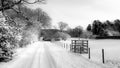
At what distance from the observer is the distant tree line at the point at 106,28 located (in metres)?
55.8

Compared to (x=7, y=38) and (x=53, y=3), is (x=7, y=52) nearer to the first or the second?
(x=7, y=38)

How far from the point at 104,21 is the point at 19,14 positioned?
54792 mm

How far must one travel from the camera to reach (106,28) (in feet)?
192

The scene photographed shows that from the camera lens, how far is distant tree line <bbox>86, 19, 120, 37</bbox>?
55806 millimetres

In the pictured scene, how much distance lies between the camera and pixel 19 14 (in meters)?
17.6

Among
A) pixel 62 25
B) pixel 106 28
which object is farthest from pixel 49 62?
pixel 62 25

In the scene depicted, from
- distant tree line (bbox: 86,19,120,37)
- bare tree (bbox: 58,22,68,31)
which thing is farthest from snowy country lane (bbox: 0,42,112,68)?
bare tree (bbox: 58,22,68,31)

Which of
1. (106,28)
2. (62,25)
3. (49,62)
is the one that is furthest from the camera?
(62,25)

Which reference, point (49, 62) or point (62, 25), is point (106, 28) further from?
point (49, 62)

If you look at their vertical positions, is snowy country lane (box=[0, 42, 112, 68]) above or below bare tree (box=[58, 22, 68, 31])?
below

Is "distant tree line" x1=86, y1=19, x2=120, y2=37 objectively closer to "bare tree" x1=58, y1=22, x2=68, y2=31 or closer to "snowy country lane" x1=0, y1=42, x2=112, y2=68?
"bare tree" x1=58, y1=22, x2=68, y2=31

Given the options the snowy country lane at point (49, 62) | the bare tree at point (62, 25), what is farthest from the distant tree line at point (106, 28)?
the snowy country lane at point (49, 62)

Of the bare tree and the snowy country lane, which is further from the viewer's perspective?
the bare tree

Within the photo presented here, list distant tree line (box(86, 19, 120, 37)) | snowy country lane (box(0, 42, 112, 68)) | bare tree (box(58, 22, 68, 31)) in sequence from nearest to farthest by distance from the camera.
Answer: snowy country lane (box(0, 42, 112, 68)), distant tree line (box(86, 19, 120, 37)), bare tree (box(58, 22, 68, 31))
